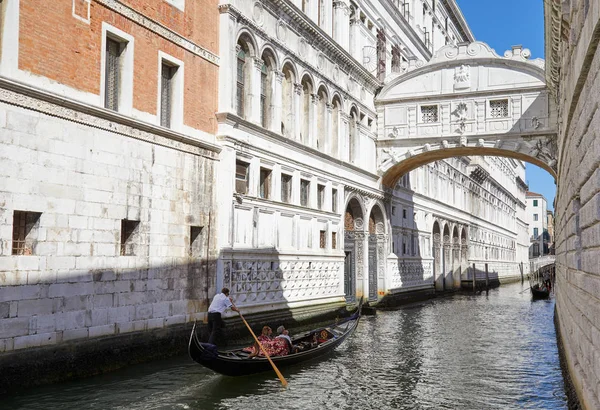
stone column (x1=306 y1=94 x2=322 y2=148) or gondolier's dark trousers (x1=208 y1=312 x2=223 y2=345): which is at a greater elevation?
stone column (x1=306 y1=94 x2=322 y2=148)

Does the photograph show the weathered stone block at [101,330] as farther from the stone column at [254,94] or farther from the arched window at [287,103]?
the arched window at [287,103]

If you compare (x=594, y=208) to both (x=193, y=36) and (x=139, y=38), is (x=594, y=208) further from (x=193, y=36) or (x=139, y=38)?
(x=193, y=36)

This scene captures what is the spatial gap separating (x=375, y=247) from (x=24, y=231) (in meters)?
16.4

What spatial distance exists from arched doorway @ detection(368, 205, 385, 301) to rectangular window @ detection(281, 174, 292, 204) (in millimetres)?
7547

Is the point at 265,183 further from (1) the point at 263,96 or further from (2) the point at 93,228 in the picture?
(2) the point at 93,228

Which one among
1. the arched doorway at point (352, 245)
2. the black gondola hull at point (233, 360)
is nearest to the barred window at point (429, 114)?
the arched doorway at point (352, 245)

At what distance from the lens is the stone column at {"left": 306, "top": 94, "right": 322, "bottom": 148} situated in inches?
725

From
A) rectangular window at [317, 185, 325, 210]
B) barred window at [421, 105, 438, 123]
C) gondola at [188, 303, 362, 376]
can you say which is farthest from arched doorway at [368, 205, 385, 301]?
gondola at [188, 303, 362, 376]

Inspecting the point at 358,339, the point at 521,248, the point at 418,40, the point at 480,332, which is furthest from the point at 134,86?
the point at 521,248

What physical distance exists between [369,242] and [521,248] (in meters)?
48.3

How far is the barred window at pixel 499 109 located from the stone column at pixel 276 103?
8.37m

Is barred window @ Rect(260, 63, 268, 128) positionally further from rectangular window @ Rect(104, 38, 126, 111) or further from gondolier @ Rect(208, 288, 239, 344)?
gondolier @ Rect(208, 288, 239, 344)

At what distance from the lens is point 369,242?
2392 centimetres

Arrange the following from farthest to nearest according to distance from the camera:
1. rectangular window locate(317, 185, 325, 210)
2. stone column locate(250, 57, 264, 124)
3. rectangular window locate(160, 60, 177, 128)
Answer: rectangular window locate(317, 185, 325, 210) < stone column locate(250, 57, 264, 124) < rectangular window locate(160, 60, 177, 128)
